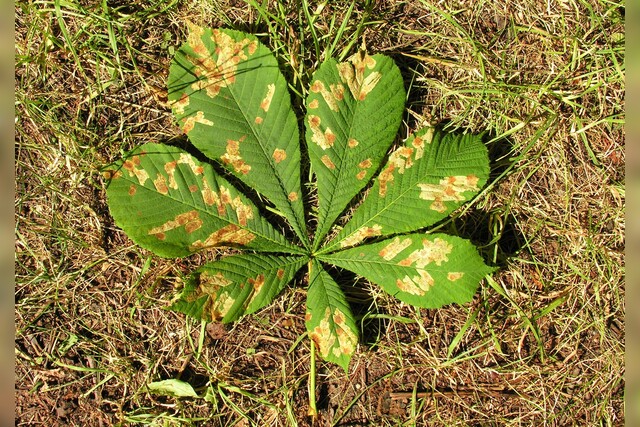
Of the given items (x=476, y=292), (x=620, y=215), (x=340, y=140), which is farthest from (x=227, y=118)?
(x=620, y=215)

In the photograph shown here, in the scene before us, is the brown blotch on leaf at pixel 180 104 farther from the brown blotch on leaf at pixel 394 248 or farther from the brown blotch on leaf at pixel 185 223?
the brown blotch on leaf at pixel 394 248

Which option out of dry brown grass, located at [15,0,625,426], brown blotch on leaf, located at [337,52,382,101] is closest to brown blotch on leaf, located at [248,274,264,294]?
dry brown grass, located at [15,0,625,426]

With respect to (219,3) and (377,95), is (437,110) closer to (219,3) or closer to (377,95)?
(377,95)

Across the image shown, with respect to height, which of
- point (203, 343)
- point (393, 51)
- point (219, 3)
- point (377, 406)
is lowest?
point (377, 406)

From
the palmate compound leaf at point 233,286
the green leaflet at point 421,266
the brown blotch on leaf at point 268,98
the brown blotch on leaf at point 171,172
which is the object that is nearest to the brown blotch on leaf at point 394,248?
the green leaflet at point 421,266

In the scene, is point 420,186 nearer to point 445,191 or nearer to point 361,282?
point 445,191

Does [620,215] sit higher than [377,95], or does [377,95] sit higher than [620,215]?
[377,95]

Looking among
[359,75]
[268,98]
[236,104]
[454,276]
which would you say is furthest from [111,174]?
[454,276]
